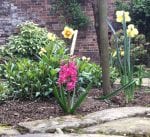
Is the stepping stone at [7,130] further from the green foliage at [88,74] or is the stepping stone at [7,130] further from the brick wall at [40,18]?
the brick wall at [40,18]

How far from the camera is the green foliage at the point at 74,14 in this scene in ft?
40.1

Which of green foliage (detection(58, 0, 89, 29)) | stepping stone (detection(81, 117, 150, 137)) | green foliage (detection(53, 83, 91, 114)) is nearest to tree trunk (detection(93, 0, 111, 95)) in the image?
green foliage (detection(53, 83, 91, 114))

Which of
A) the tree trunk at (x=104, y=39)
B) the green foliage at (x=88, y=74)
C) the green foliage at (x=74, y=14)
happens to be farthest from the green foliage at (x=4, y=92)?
the green foliage at (x=74, y=14)

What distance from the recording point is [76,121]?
465cm

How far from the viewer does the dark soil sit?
5.04m

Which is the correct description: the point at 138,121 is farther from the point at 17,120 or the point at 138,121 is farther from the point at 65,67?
the point at 17,120

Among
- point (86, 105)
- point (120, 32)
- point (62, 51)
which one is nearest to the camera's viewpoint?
point (86, 105)

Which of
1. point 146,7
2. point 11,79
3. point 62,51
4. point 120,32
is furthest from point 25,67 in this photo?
point 146,7

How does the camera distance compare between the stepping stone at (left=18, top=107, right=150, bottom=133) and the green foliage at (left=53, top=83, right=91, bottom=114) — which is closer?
the stepping stone at (left=18, top=107, right=150, bottom=133)

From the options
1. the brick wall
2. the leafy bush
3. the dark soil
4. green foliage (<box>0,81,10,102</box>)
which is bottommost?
the dark soil

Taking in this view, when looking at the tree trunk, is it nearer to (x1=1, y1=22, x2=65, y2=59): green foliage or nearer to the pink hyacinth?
the pink hyacinth

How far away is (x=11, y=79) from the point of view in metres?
6.07

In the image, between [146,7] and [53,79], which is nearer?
[53,79]

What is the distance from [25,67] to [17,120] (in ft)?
4.62
